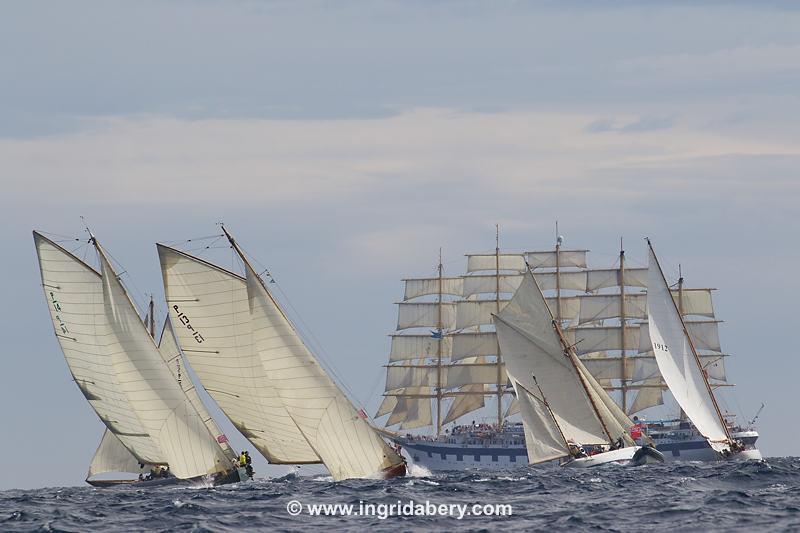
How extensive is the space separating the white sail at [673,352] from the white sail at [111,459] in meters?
39.1

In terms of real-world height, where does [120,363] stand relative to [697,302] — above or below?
below

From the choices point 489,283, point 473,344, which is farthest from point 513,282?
point 473,344

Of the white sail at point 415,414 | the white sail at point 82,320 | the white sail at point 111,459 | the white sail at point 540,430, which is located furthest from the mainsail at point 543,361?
the white sail at point 415,414

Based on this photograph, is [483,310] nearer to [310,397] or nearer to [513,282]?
[513,282]

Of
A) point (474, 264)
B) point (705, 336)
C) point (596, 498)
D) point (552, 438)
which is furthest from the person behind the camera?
point (474, 264)

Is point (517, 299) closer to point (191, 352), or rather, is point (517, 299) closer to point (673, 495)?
point (191, 352)

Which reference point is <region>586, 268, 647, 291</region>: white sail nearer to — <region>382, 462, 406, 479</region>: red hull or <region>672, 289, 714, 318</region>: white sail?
<region>672, 289, 714, 318</region>: white sail

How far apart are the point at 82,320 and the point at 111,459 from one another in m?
24.9

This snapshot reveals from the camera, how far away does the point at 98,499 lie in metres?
68.7

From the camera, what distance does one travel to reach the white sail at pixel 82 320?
69312mm

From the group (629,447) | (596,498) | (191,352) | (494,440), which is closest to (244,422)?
(191,352)

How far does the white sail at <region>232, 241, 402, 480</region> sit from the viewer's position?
63.8 m

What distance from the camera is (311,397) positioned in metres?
63.9

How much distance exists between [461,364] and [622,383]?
18362 mm
